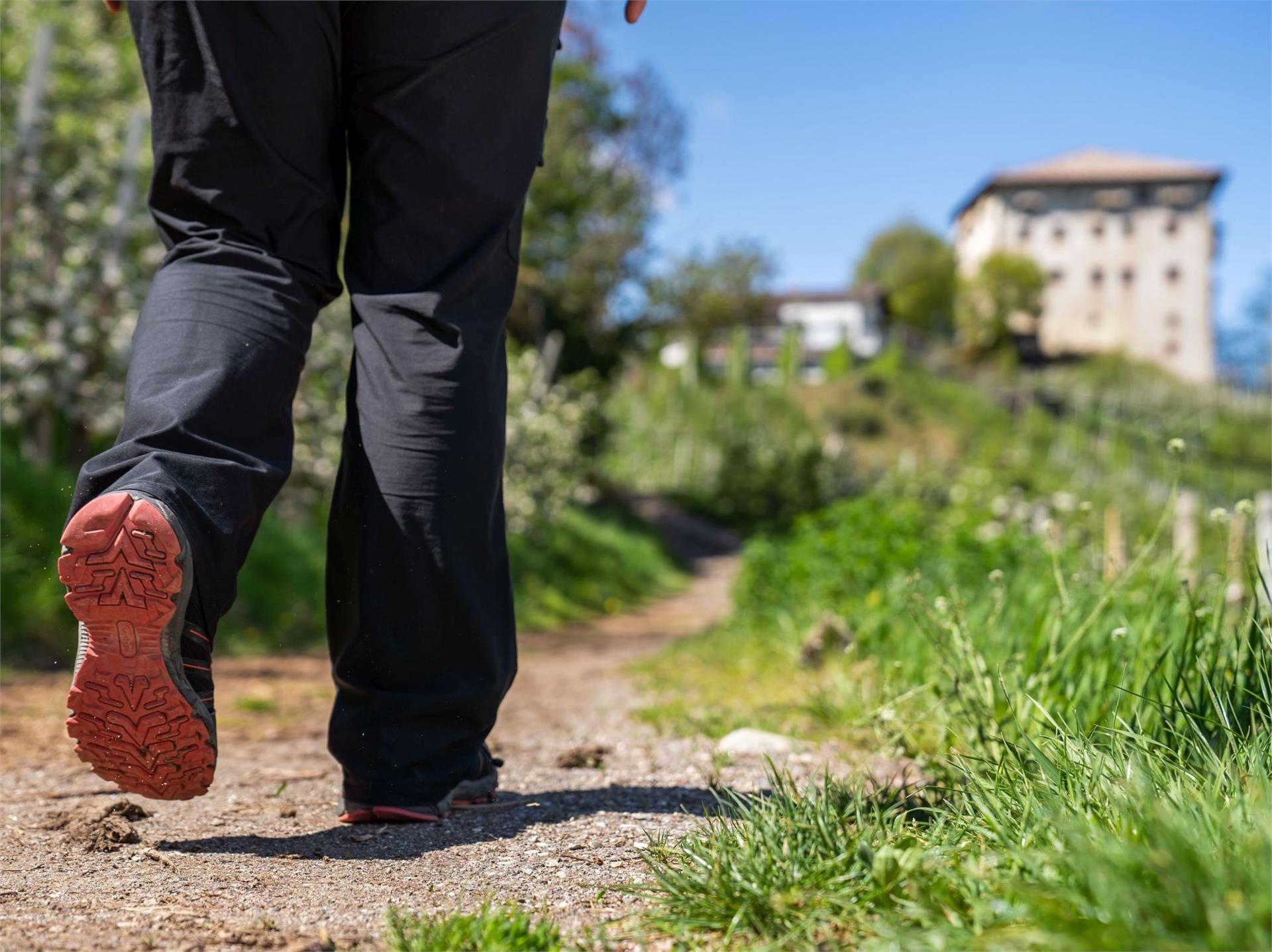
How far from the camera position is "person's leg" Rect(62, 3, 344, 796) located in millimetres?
1213

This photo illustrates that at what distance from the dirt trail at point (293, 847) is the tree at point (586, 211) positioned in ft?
40.6

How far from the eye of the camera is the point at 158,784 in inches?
51.4

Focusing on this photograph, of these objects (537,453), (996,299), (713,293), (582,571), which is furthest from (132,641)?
(996,299)

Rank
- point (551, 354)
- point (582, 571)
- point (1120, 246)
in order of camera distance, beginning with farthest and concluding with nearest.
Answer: point (1120, 246) → point (551, 354) → point (582, 571)

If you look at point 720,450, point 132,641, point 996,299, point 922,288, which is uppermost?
point 922,288

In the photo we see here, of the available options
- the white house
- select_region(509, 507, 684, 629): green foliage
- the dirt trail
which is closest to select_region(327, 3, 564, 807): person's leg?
the dirt trail

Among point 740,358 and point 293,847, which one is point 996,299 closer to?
point 740,358

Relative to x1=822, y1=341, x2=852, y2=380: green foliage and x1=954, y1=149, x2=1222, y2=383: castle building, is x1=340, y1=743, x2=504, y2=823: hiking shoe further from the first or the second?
x1=954, y1=149, x2=1222, y2=383: castle building

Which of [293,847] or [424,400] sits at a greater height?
[424,400]

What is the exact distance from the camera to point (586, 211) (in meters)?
16.2

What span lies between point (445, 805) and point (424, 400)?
0.56 metres

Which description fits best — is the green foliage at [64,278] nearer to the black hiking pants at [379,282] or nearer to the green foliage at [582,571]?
the green foliage at [582,571]

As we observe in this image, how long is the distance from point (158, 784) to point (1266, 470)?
29.8 metres

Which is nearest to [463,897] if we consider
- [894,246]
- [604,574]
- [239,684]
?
[239,684]
